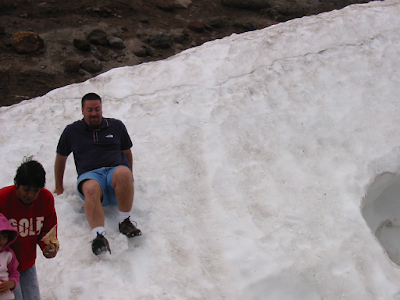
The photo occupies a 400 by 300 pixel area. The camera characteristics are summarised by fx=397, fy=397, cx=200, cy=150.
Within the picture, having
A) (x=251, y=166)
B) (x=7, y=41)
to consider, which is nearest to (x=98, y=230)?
(x=251, y=166)

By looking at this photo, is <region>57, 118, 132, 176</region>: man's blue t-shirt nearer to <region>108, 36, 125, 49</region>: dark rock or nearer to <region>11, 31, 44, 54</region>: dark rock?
<region>11, 31, 44, 54</region>: dark rock

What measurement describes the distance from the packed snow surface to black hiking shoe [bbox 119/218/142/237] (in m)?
0.08

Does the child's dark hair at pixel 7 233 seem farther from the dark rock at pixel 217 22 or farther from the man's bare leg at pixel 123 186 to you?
the dark rock at pixel 217 22

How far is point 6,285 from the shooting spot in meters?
2.43

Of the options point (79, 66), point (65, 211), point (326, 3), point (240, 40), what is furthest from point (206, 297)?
point (326, 3)

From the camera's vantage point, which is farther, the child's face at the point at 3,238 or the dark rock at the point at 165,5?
the dark rock at the point at 165,5

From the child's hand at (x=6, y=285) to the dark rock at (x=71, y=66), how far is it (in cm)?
668

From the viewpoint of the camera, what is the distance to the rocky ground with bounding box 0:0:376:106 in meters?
8.34

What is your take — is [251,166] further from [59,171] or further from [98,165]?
[59,171]

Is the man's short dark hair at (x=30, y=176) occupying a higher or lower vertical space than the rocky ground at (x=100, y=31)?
lower

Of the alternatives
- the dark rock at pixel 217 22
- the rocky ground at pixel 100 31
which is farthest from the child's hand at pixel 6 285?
the dark rock at pixel 217 22

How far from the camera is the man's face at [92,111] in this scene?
12.6ft

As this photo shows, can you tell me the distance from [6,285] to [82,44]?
742cm

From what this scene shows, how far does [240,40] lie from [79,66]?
382cm
